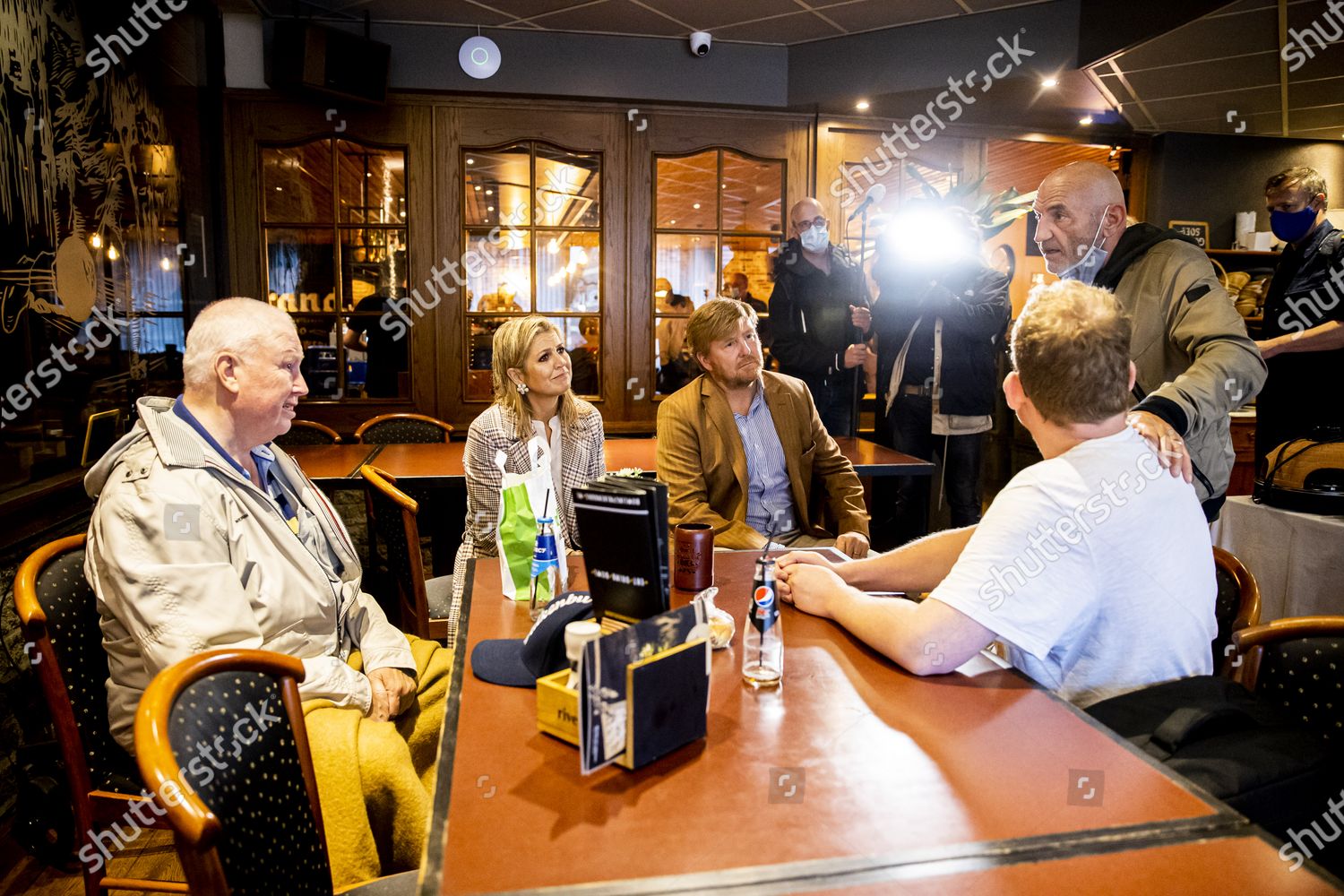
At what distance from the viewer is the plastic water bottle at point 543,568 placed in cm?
183

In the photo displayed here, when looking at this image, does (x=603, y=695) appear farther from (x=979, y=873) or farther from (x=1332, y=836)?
(x=1332, y=836)

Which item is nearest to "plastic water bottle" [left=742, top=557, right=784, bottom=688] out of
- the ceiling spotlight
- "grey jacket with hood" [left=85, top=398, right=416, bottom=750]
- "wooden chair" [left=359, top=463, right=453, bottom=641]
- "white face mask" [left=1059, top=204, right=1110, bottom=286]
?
"grey jacket with hood" [left=85, top=398, right=416, bottom=750]

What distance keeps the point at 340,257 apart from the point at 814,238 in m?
2.89

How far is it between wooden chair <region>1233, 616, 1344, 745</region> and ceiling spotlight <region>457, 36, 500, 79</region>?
5136 mm

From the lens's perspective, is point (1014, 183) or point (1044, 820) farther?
point (1014, 183)

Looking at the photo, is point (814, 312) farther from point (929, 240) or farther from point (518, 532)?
point (518, 532)

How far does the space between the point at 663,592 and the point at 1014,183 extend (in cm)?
Result: 671

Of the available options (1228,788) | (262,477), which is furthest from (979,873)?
(262,477)

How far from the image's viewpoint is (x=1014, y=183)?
696 centimetres

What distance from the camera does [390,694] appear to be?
6.19 feet

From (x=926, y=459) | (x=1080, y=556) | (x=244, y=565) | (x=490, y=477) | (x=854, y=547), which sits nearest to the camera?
(x=1080, y=556)

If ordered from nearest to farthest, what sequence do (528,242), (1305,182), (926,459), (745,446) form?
(745,446) → (1305,182) → (926,459) → (528,242)

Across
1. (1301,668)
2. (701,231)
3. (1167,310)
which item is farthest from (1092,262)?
(701,231)

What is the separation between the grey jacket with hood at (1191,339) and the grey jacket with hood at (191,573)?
1.92m
